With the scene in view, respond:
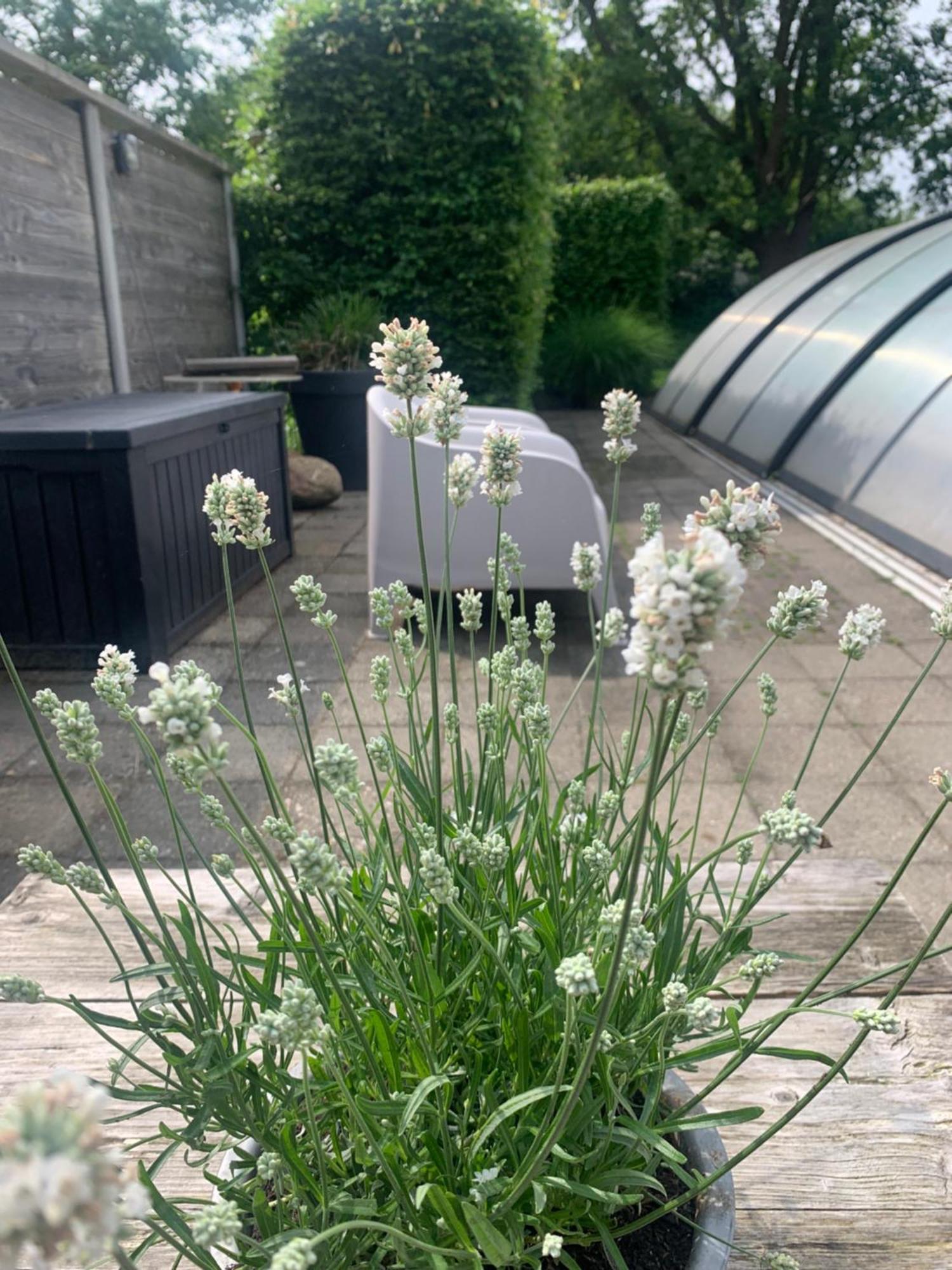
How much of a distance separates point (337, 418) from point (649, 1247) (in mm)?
7091

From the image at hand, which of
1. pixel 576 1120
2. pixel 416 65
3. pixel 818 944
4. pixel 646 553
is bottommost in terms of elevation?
pixel 818 944

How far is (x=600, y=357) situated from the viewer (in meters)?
12.1

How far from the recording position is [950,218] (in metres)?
7.60

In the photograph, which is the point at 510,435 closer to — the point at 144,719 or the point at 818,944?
the point at 144,719

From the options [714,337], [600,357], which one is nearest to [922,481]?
[714,337]

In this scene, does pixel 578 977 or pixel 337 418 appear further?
pixel 337 418

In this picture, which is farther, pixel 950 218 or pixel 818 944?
pixel 950 218

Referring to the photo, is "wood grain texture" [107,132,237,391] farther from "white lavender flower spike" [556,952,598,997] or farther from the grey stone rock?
"white lavender flower spike" [556,952,598,997]

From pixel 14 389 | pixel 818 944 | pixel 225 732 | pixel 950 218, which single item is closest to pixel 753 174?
pixel 950 218

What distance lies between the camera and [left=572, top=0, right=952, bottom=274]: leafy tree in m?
17.7

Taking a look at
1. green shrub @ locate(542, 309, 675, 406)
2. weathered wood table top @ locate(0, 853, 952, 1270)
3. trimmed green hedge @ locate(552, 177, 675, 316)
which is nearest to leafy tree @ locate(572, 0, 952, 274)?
trimmed green hedge @ locate(552, 177, 675, 316)

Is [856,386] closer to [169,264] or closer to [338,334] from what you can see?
[338,334]

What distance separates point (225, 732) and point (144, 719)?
2753 millimetres

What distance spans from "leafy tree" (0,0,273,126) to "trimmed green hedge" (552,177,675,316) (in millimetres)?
6294
